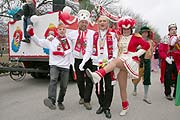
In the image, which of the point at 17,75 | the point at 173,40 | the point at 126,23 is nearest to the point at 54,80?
the point at 126,23

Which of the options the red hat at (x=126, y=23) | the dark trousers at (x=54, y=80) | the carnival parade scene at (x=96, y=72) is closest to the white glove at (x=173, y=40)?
the carnival parade scene at (x=96, y=72)

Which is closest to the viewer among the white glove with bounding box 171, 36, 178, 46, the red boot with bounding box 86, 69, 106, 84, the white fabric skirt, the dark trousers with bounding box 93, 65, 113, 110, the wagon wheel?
the red boot with bounding box 86, 69, 106, 84

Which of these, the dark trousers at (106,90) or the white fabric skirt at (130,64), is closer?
the white fabric skirt at (130,64)

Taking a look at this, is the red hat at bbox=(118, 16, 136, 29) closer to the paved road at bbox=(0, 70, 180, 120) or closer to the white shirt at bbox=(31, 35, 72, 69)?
the white shirt at bbox=(31, 35, 72, 69)

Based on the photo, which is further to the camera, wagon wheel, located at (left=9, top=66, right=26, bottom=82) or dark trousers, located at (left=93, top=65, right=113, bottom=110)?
wagon wheel, located at (left=9, top=66, right=26, bottom=82)

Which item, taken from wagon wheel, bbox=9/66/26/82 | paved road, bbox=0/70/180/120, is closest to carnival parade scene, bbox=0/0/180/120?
paved road, bbox=0/70/180/120

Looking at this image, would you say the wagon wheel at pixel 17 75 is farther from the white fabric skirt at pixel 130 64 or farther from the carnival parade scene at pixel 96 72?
the white fabric skirt at pixel 130 64

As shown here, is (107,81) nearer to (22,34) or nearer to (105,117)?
(105,117)

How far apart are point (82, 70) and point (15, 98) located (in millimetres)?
2022

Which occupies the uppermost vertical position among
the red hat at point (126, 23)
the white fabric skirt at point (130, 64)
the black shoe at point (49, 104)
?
the red hat at point (126, 23)

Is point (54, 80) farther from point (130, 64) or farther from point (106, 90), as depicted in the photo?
point (130, 64)

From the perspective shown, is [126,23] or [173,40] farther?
[173,40]

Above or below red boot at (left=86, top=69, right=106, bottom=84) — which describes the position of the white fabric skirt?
above

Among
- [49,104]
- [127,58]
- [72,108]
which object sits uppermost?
[127,58]
